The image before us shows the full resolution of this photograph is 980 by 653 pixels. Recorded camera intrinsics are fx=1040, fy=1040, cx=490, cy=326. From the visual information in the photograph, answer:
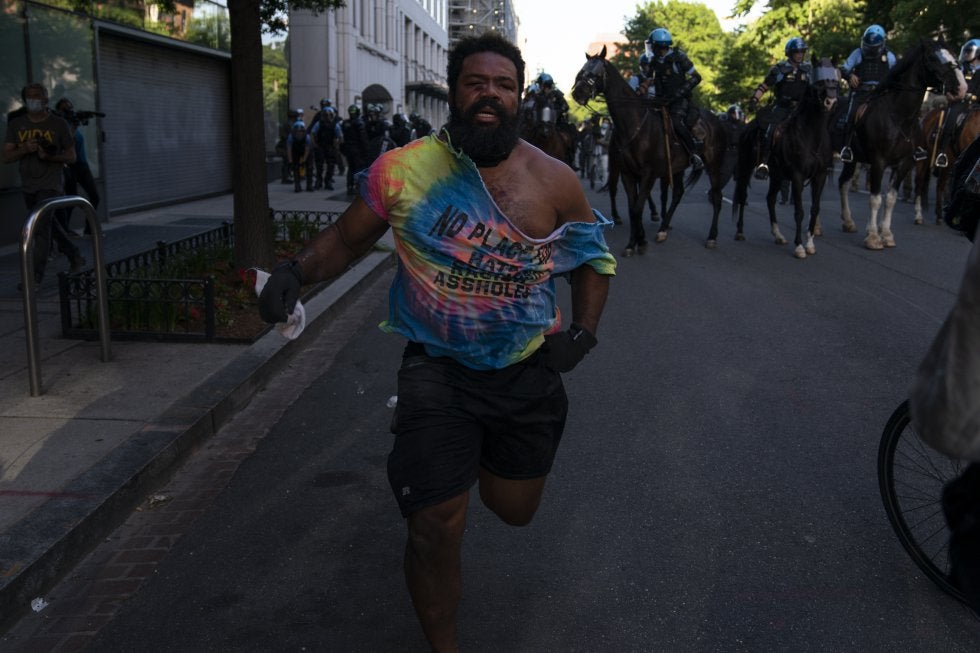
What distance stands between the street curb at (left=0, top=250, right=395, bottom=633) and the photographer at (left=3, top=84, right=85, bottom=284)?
3539 mm

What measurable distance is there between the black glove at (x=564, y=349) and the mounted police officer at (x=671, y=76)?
440 inches

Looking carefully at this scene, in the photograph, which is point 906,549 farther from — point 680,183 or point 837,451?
point 680,183

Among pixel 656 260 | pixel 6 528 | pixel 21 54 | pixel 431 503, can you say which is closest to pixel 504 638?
pixel 431 503

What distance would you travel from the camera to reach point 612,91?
13578 millimetres

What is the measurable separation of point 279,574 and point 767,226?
15.1 m

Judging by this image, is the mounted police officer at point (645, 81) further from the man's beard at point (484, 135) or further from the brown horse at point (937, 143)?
the man's beard at point (484, 135)

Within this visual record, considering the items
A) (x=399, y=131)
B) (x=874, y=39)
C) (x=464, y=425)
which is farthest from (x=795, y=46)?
(x=464, y=425)

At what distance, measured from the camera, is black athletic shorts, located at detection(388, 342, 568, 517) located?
3.08 metres

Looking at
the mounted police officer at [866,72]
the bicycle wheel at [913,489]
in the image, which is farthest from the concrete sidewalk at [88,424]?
the mounted police officer at [866,72]

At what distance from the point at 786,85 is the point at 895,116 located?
1.48 m

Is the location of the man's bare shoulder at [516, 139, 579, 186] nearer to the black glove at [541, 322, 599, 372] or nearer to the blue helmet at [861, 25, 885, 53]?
the black glove at [541, 322, 599, 372]

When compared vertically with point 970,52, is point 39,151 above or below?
below

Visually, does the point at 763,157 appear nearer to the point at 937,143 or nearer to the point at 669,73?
the point at 669,73

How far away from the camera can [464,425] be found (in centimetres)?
317
